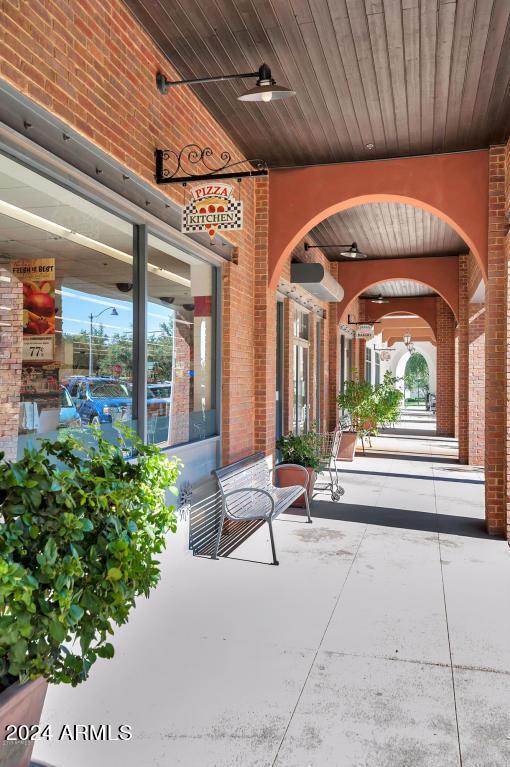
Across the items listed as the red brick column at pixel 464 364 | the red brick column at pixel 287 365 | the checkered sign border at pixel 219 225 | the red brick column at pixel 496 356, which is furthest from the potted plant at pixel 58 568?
the red brick column at pixel 464 364

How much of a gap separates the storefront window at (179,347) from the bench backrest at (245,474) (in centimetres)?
42

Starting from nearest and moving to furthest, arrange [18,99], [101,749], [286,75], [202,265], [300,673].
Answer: [101,749] < [18,99] < [300,673] < [286,75] < [202,265]

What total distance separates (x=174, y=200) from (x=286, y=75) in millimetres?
1215

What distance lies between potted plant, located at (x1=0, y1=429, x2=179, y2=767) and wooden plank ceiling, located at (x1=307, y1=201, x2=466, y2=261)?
23.2 ft

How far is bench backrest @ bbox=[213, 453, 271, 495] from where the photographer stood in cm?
512

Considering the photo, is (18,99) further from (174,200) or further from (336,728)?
(336,728)

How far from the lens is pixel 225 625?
3.57m

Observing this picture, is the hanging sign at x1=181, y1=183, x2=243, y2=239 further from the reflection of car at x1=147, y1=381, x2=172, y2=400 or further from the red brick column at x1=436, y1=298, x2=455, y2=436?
the red brick column at x1=436, y1=298, x2=455, y2=436

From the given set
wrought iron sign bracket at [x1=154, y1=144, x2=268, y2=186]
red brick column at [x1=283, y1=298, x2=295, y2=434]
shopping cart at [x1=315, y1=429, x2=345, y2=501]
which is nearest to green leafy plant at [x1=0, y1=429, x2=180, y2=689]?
wrought iron sign bracket at [x1=154, y1=144, x2=268, y2=186]

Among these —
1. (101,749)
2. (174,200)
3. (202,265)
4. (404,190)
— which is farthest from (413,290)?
(101,749)

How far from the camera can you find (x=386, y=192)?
626cm

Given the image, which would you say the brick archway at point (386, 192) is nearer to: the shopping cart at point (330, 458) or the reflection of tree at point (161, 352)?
the reflection of tree at point (161, 352)

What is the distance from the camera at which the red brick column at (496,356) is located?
5.82 m

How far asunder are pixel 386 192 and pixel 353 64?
2.01 m
